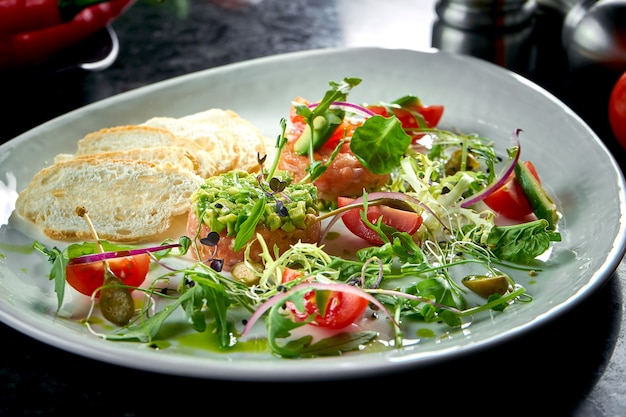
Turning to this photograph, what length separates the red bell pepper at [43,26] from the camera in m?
3.87

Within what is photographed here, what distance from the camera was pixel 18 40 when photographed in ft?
12.8

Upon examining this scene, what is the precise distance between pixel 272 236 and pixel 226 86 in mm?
1475

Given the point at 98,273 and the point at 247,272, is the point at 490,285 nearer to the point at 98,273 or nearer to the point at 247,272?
the point at 247,272

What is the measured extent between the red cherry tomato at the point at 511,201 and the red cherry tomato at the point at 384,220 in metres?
0.33

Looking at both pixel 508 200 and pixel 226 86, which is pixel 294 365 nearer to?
pixel 508 200

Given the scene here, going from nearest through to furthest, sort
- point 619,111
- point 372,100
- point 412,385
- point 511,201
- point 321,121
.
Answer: point 412,385 < point 511,201 < point 321,121 < point 619,111 < point 372,100

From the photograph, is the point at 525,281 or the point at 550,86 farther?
the point at 550,86

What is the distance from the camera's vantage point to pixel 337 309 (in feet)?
7.35

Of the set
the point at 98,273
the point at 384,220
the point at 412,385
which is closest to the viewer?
the point at 412,385

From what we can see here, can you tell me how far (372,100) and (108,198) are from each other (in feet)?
4.81

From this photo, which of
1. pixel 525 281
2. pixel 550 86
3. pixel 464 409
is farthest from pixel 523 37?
pixel 464 409

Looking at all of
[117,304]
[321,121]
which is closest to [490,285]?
[321,121]

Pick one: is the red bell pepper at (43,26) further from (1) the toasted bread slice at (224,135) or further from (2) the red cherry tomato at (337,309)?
(2) the red cherry tomato at (337,309)

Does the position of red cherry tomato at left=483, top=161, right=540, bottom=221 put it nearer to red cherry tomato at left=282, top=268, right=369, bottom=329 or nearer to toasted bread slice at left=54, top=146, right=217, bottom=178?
red cherry tomato at left=282, top=268, right=369, bottom=329
